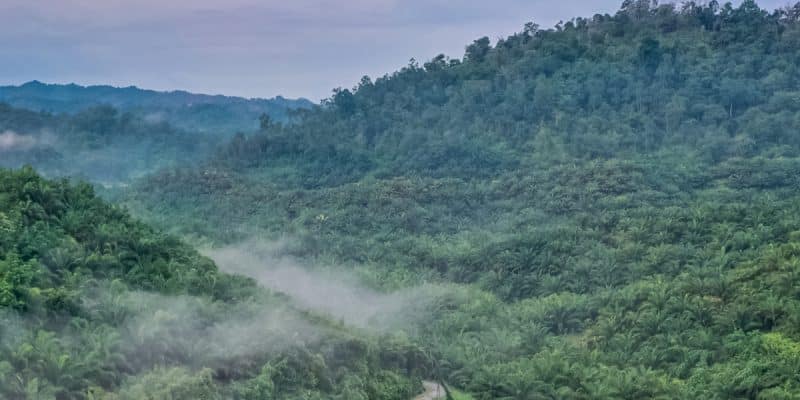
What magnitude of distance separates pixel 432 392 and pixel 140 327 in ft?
26.6

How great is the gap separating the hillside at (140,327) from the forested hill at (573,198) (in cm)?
424

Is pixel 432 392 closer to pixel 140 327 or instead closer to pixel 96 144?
pixel 140 327

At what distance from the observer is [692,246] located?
3183 cm

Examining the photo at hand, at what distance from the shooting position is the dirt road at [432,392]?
22545 mm

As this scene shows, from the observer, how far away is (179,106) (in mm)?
171875

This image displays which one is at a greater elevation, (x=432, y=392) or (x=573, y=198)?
(x=573, y=198)

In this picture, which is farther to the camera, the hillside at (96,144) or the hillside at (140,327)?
the hillside at (96,144)

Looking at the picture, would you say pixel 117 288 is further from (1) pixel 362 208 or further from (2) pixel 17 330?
(1) pixel 362 208

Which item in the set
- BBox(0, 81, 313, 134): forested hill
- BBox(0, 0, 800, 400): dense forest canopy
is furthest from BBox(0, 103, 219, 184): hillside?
BBox(0, 81, 313, 134): forested hill

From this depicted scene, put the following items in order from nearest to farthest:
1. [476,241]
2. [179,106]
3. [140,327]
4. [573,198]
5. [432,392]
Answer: [140,327]
[432,392]
[476,241]
[573,198]
[179,106]

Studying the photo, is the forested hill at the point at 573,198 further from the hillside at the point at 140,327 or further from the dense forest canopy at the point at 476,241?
the hillside at the point at 140,327

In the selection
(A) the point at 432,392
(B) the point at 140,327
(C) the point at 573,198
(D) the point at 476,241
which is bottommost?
(A) the point at 432,392

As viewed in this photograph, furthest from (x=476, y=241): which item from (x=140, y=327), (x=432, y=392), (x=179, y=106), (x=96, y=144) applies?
(x=179, y=106)

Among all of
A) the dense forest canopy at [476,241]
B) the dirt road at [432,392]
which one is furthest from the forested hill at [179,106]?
the dirt road at [432,392]
